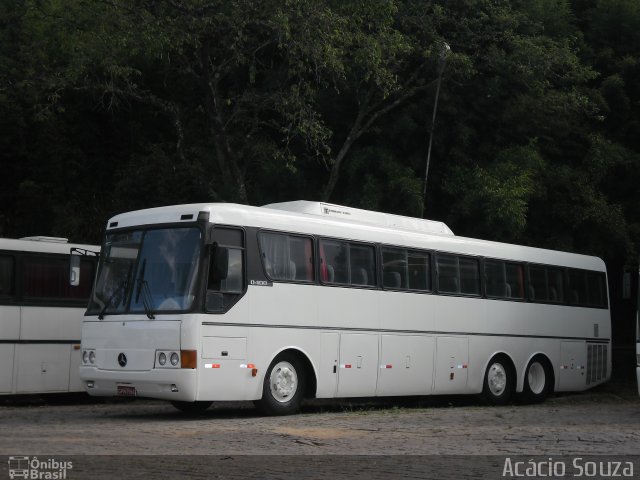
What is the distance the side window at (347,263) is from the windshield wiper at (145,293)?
121 inches

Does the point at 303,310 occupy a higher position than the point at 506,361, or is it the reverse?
the point at 303,310

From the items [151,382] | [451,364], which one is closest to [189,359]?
[151,382]

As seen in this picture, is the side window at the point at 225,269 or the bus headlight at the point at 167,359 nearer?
the bus headlight at the point at 167,359

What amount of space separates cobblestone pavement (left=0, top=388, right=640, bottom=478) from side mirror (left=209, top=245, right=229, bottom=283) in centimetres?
204

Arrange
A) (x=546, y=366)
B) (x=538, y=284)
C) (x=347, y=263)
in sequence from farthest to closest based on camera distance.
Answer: (x=546, y=366)
(x=538, y=284)
(x=347, y=263)

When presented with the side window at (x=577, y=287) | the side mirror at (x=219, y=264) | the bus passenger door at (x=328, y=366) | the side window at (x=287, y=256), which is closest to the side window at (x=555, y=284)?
the side window at (x=577, y=287)

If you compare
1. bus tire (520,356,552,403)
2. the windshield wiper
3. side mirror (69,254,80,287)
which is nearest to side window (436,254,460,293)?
bus tire (520,356,552,403)

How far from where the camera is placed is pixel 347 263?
1850cm

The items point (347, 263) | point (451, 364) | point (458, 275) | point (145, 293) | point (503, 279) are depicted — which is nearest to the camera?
point (145, 293)

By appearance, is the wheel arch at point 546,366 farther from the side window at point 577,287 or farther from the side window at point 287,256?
the side window at point 287,256

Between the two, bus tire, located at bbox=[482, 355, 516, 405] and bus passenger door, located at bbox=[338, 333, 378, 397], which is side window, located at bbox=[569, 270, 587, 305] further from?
bus passenger door, located at bbox=[338, 333, 378, 397]

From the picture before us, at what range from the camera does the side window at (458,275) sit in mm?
20688

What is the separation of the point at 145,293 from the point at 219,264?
1250mm

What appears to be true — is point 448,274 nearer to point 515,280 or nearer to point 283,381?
point 515,280
